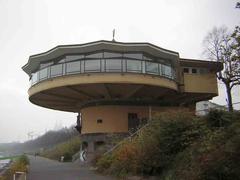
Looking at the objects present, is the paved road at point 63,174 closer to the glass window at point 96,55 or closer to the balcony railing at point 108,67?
the balcony railing at point 108,67

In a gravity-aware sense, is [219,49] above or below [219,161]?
above

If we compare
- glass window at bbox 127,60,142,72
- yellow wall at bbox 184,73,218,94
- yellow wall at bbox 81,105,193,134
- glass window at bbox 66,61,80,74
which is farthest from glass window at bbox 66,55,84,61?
yellow wall at bbox 184,73,218,94

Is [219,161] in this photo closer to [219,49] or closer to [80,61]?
[80,61]

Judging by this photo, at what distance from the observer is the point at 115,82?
85.7 ft

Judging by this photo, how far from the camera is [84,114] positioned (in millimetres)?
33062

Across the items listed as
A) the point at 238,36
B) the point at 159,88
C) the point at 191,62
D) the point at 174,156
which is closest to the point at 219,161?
the point at 174,156

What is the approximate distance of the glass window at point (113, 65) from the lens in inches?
1042

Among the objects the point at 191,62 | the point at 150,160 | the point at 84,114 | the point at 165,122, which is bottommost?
the point at 150,160

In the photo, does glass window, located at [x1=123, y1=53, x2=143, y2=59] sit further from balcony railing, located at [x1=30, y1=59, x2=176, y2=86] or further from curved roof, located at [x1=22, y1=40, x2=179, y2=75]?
balcony railing, located at [x1=30, y1=59, x2=176, y2=86]

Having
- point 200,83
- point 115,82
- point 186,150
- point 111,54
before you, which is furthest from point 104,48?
point 186,150

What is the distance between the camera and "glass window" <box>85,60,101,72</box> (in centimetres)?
2652

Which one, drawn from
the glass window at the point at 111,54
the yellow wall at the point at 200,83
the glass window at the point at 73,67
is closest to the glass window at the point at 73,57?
the glass window at the point at 73,67

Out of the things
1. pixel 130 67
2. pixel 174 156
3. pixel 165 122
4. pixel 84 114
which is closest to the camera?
pixel 174 156

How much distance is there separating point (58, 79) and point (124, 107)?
744 centimetres
